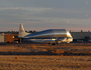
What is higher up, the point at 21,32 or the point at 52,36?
the point at 21,32

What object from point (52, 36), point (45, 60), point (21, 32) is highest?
point (21, 32)

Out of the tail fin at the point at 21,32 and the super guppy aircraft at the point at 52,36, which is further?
the tail fin at the point at 21,32

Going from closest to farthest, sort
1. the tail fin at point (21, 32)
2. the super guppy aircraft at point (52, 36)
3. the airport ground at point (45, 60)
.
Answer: the airport ground at point (45, 60) < the super guppy aircraft at point (52, 36) < the tail fin at point (21, 32)

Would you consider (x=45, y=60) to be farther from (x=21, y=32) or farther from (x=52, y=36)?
(x=21, y=32)

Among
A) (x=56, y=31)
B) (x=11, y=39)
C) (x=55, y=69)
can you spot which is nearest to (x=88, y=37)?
(x=56, y=31)

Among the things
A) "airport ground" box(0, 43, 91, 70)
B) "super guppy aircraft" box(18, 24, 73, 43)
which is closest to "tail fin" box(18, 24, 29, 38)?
"super guppy aircraft" box(18, 24, 73, 43)

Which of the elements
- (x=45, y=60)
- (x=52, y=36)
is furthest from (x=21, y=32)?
(x=45, y=60)

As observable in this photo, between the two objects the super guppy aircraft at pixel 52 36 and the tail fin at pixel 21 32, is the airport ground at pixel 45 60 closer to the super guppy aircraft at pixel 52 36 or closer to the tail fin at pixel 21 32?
the super guppy aircraft at pixel 52 36

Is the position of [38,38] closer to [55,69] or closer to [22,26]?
[22,26]

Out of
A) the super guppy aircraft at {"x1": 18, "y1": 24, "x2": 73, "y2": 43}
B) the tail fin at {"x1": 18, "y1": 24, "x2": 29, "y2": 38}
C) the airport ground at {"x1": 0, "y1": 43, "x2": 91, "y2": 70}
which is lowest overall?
the airport ground at {"x1": 0, "y1": 43, "x2": 91, "y2": 70}

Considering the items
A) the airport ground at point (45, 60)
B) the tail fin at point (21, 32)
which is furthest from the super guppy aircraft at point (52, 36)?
the airport ground at point (45, 60)

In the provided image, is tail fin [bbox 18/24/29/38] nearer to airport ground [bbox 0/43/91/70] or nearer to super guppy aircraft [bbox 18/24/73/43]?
super guppy aircraft [bbox 18/24/73/43]

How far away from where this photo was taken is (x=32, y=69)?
14.2 metres

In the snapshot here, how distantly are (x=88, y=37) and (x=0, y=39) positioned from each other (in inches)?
2162
